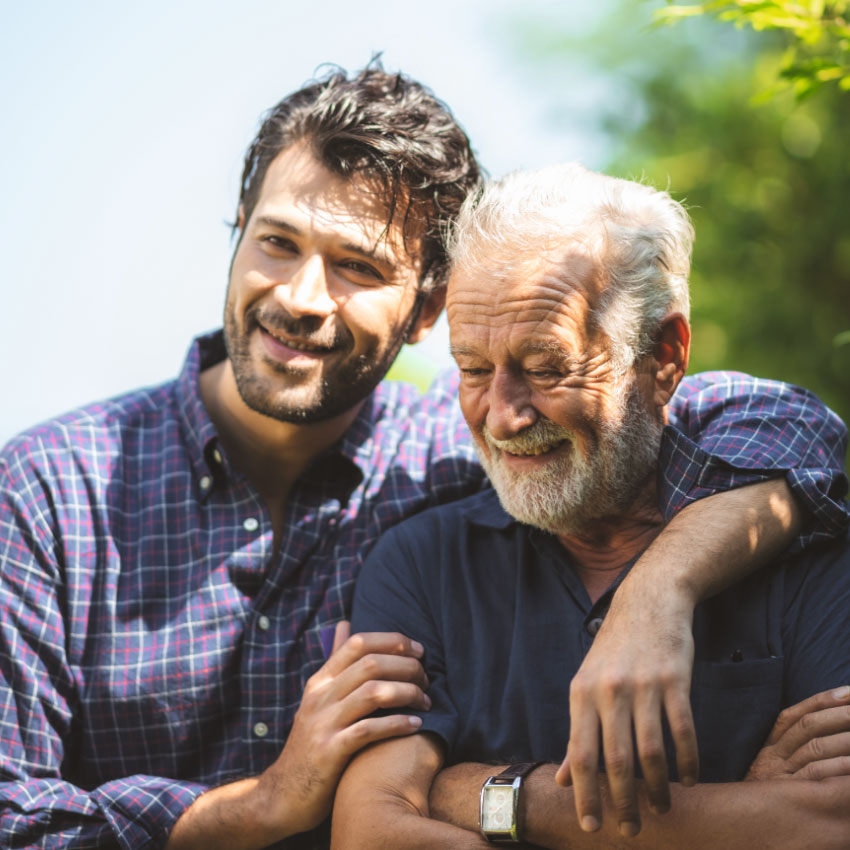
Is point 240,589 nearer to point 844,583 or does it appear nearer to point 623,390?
point 623,390

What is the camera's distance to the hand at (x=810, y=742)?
81.8 inches

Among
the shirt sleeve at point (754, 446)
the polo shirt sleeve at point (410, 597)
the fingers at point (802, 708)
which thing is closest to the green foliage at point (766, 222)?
the shirt sleeve at point (754, 446)

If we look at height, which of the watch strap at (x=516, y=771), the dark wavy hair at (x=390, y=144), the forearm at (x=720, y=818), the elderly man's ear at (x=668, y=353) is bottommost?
the forearm at (x=720, y=818)

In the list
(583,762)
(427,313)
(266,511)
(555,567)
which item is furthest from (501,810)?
(427,313)

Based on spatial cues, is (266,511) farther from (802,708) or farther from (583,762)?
(802,708)

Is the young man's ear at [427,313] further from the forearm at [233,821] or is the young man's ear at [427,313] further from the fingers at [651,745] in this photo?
the fingers at [651,745]

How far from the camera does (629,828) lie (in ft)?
6.60

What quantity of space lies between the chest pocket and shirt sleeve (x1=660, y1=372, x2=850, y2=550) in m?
0.33

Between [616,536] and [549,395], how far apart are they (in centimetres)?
44

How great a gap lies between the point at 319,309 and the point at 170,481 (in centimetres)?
65

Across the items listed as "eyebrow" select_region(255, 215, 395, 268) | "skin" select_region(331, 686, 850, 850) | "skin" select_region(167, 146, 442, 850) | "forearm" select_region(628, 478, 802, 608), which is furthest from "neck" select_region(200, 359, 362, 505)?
"forearm" select_region(628, 478, 802, 608)

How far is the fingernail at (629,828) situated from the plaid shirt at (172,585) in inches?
31.8

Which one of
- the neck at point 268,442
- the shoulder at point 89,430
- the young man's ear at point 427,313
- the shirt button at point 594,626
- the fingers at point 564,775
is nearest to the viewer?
the fingers at point 564,775

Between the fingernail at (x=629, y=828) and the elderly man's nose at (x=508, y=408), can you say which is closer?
the fingernail at (x=629, y=828)
